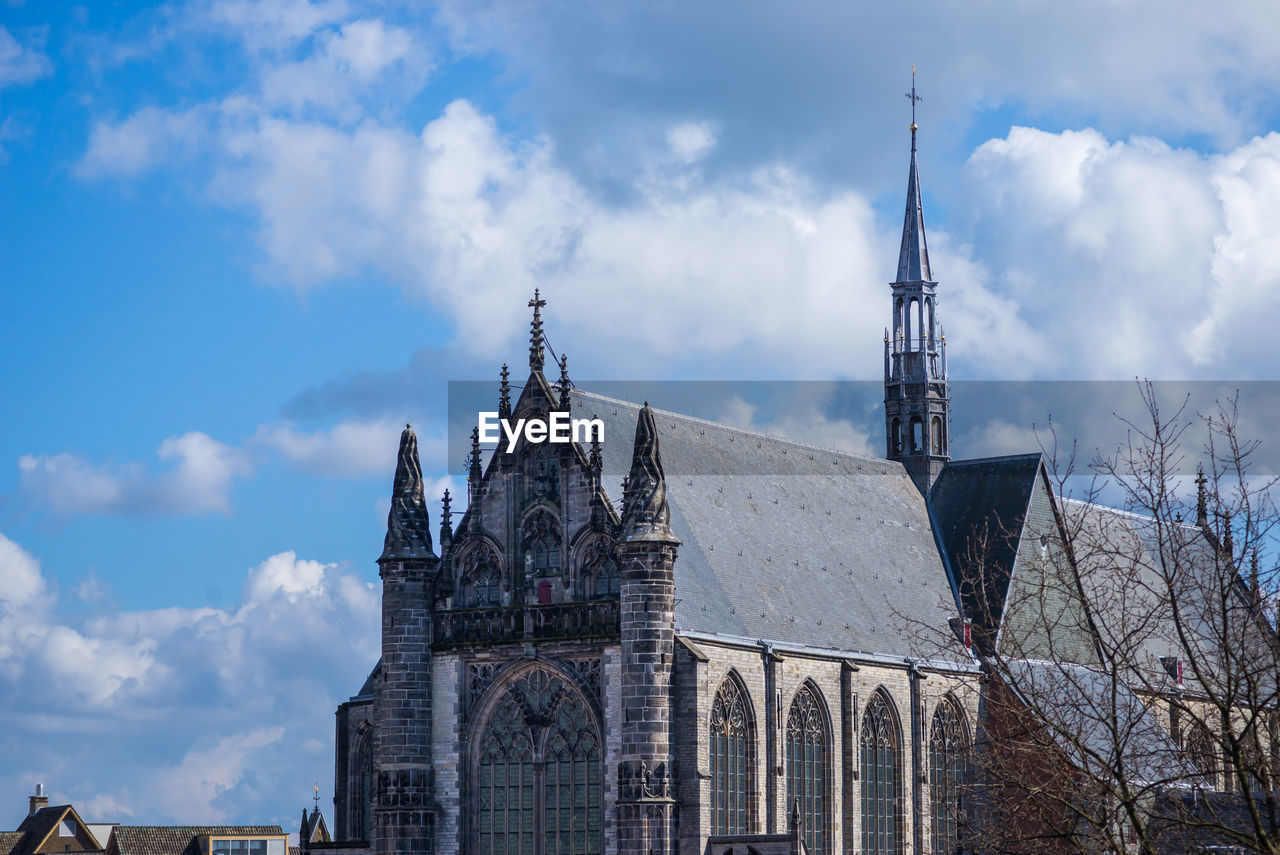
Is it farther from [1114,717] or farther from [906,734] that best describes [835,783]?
[1114,717]

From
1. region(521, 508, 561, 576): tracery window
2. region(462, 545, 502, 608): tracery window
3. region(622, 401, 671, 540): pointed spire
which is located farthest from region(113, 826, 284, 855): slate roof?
region(622, 401, 671, 540): pointed spire

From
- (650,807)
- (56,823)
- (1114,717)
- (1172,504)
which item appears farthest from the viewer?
(56,823)

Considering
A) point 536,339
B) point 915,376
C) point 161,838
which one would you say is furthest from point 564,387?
point 161,838

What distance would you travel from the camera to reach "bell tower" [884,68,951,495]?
86938 mm

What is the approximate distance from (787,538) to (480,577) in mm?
12667

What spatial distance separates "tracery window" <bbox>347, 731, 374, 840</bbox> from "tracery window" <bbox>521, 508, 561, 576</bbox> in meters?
14.0

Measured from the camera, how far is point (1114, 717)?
89.9 ft

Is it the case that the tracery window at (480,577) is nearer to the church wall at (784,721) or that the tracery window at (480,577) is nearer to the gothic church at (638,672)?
the gothic church at (638,672)

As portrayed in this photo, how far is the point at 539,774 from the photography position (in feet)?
208

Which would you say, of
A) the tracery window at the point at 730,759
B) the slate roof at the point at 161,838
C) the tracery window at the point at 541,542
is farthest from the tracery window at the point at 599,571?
the slate roof at the point at 161,838

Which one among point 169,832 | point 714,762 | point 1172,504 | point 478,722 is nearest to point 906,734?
point 714,762

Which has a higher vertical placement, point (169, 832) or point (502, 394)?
point (502, 394)

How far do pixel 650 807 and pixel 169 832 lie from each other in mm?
70436

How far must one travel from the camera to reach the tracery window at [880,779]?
230 ft
